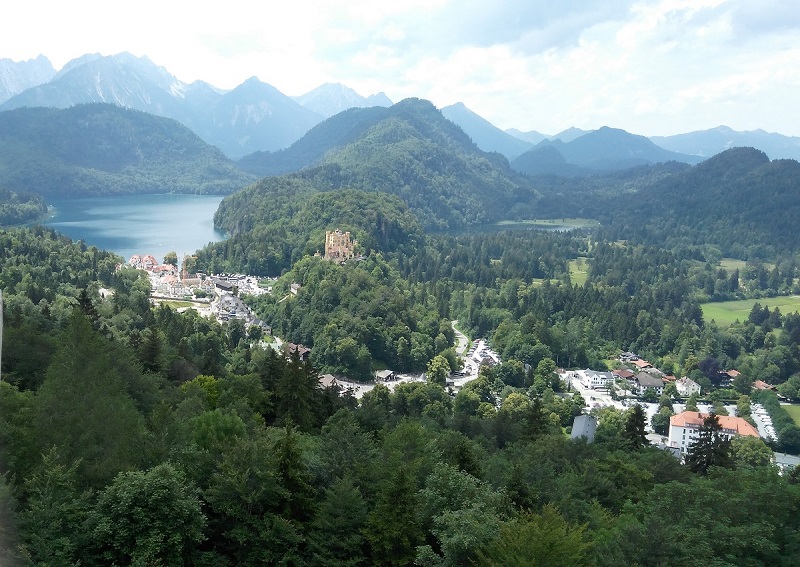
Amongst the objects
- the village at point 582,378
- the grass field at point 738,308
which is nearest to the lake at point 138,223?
the village at point 582,378

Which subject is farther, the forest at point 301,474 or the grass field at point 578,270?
the grass field at point 578,270

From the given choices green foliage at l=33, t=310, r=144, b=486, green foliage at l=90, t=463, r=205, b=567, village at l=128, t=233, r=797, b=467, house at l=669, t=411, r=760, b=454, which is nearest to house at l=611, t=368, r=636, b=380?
village at l=128, t=233, r=797, b=467

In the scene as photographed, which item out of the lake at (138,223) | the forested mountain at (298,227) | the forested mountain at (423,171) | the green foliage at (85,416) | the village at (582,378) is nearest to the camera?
the green foliage at (85,416)

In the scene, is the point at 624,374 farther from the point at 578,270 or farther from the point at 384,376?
the point at 578,270

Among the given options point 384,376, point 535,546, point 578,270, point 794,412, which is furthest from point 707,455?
point 578,270

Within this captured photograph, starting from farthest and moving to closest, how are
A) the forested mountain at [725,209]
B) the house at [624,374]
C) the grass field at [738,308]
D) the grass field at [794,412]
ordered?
the forested mountain at [725,209] → the grass field at [738,308] → the house at [624,374] → the grass field at [794,412]

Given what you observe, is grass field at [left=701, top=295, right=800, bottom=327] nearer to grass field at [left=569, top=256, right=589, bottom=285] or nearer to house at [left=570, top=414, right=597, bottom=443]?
grass field at [left=569, top=256, right=589, bottom=285]

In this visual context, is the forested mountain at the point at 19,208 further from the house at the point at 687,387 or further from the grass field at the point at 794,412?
the grass field at the point at 794,412

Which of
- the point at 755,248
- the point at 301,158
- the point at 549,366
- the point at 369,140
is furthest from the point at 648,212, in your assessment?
the point at 301,158
